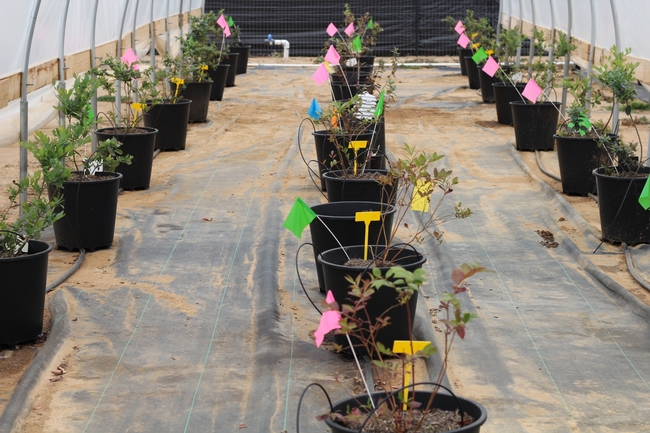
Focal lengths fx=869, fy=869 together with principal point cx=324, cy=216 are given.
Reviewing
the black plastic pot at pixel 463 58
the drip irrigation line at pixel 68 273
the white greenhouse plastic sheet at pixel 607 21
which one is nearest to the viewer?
the drip irrigation line at pixel 68 273

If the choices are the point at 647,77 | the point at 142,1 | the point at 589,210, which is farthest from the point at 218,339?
the point at 142,1

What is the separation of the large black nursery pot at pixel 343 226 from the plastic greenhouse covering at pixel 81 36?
1.91 metres

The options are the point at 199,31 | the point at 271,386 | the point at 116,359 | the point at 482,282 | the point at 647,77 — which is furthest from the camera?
the point at 199,31

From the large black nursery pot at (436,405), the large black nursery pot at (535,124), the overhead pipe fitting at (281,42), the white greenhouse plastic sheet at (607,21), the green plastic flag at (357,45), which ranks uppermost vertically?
the white greenhouse plastic sheet at (607,21)

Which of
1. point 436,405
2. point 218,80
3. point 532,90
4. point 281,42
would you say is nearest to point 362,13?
point 281,42

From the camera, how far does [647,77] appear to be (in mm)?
6172

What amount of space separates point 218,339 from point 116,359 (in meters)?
0.47

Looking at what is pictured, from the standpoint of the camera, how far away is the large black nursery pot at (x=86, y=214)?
16.9ft

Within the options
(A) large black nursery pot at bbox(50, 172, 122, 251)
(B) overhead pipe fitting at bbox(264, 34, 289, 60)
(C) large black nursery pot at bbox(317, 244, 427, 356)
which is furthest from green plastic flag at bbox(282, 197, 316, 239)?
(B) overhead pipe fitting at bbox(264, 34, 289, 60)

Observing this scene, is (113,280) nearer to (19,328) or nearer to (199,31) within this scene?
(19,328)

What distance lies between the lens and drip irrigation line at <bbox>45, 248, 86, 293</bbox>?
454 centimetres

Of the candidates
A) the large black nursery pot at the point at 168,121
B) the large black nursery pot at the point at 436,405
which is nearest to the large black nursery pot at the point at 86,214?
the large black nursery pot at the point at 436,405

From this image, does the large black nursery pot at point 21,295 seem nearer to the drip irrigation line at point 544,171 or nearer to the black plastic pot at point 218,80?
the drip irrigation line at point 544,171

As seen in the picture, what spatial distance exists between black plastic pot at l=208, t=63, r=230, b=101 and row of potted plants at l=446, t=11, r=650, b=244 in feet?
13.3
